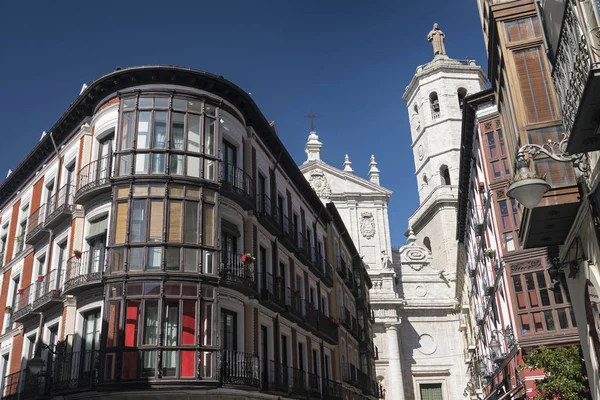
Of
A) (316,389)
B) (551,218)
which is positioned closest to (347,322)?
(316,389)

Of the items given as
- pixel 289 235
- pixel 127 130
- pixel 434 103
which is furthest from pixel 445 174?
pixel 127 130

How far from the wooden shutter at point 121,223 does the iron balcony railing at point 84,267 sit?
33.8 inches

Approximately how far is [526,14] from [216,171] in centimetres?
949

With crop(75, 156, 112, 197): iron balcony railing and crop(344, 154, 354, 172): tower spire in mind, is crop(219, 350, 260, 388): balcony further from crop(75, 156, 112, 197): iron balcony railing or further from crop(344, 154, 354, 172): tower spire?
crop(344, 154, 354, 172): tower spire

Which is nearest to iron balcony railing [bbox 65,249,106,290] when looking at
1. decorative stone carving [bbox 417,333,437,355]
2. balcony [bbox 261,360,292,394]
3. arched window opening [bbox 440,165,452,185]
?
balcony [bbox 261,360,292,394]

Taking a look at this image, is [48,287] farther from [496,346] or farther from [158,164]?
[496,346]

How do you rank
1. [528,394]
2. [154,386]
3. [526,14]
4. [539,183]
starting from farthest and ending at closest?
[528,394] < [154,386] < [526,14] < [539,183]

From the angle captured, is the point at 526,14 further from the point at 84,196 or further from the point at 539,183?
the point at 84,196

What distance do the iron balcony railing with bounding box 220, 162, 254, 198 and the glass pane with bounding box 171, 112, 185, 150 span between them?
1.46m

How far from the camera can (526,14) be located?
12.8m

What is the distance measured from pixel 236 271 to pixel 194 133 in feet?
14.2

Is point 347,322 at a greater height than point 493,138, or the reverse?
point 493,138

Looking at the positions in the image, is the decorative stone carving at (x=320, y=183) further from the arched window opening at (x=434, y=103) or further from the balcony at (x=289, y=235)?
the balcony at (x=289, y=235)

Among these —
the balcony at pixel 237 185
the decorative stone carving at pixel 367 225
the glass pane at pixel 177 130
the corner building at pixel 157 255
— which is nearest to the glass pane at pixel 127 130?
the corner building at pixel 157 255
